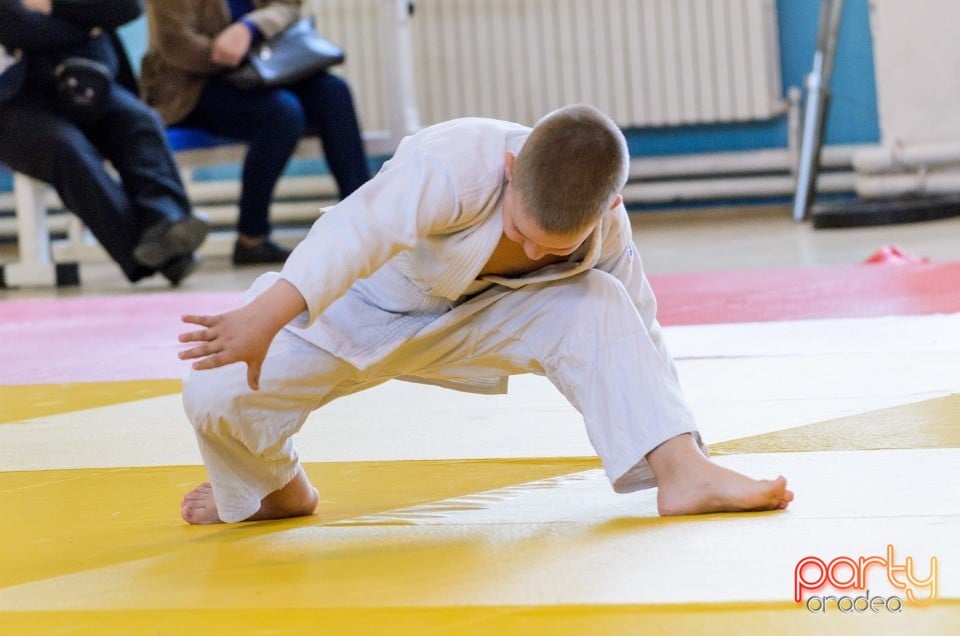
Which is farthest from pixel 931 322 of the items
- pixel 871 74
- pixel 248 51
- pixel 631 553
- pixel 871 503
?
pixel 871 74

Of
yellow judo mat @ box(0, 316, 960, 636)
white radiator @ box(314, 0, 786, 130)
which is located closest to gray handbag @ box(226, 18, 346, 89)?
white radiator @ box(314, 0, 786, 130)

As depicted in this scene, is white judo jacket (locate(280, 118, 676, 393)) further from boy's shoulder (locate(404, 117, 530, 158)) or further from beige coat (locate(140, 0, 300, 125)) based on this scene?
beige coat (locate(140, 0, 300, 125))

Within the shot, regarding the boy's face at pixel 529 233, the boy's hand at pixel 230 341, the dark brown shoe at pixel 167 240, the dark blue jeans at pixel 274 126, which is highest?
the boy's face at pixel 529 233

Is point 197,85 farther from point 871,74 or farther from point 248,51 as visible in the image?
point 871,74

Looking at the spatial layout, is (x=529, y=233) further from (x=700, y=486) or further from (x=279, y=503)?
(x=279, y=503)

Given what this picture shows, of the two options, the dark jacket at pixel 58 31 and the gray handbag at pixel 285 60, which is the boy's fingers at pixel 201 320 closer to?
the dark jacket at pixel 58 31

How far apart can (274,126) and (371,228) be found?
9.44 feet

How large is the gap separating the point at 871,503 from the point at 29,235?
3436 millimetres

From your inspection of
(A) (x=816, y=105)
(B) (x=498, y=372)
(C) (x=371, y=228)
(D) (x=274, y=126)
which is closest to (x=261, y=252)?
(D) (x=274, y=126)

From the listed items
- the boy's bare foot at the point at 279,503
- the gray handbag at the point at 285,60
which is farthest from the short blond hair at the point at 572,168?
the gray handbag at the point at 285,60

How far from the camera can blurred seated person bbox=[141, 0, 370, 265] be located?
3830 millimetres

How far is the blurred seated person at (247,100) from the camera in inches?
151

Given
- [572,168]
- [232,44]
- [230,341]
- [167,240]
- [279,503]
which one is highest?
[572,168]

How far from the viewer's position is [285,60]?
12.7 feet
